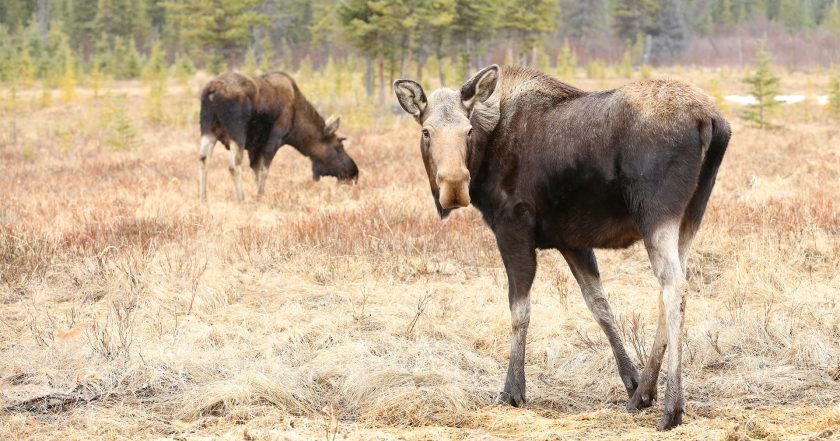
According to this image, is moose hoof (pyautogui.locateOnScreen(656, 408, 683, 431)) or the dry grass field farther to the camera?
the dry grass field

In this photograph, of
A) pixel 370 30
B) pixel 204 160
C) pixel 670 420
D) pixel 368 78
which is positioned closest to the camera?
pixel 670 420

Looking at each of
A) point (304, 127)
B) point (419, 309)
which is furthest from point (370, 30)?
point (419, 309)

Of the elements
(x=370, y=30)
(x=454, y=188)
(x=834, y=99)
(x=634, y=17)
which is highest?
(x=454, y=188)

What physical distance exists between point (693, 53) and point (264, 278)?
6674 cm

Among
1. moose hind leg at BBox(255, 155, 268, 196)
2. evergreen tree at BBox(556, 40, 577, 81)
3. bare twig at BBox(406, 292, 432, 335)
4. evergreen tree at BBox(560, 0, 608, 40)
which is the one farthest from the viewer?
evergreen tree at BBox(560, 0, 608, 40)

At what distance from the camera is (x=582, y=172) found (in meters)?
4.78

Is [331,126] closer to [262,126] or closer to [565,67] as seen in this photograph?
[262,126]

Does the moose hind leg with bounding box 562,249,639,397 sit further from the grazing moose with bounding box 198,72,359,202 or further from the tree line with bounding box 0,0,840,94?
the tree line with bounding box 0,0,840,94

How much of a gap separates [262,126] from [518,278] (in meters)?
10.2

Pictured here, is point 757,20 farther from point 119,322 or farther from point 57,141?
point 119,322

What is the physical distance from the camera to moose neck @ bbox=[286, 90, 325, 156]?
1559cm

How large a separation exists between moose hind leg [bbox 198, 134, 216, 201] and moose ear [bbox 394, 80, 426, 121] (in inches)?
337

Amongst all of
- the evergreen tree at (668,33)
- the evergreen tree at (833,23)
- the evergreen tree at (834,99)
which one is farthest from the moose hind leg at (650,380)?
the evergreen tree at (833,23)

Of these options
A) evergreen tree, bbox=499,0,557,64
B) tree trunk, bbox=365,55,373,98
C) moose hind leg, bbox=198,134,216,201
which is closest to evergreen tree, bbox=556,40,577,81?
evergreen tree, bbox=499,0,557,64
